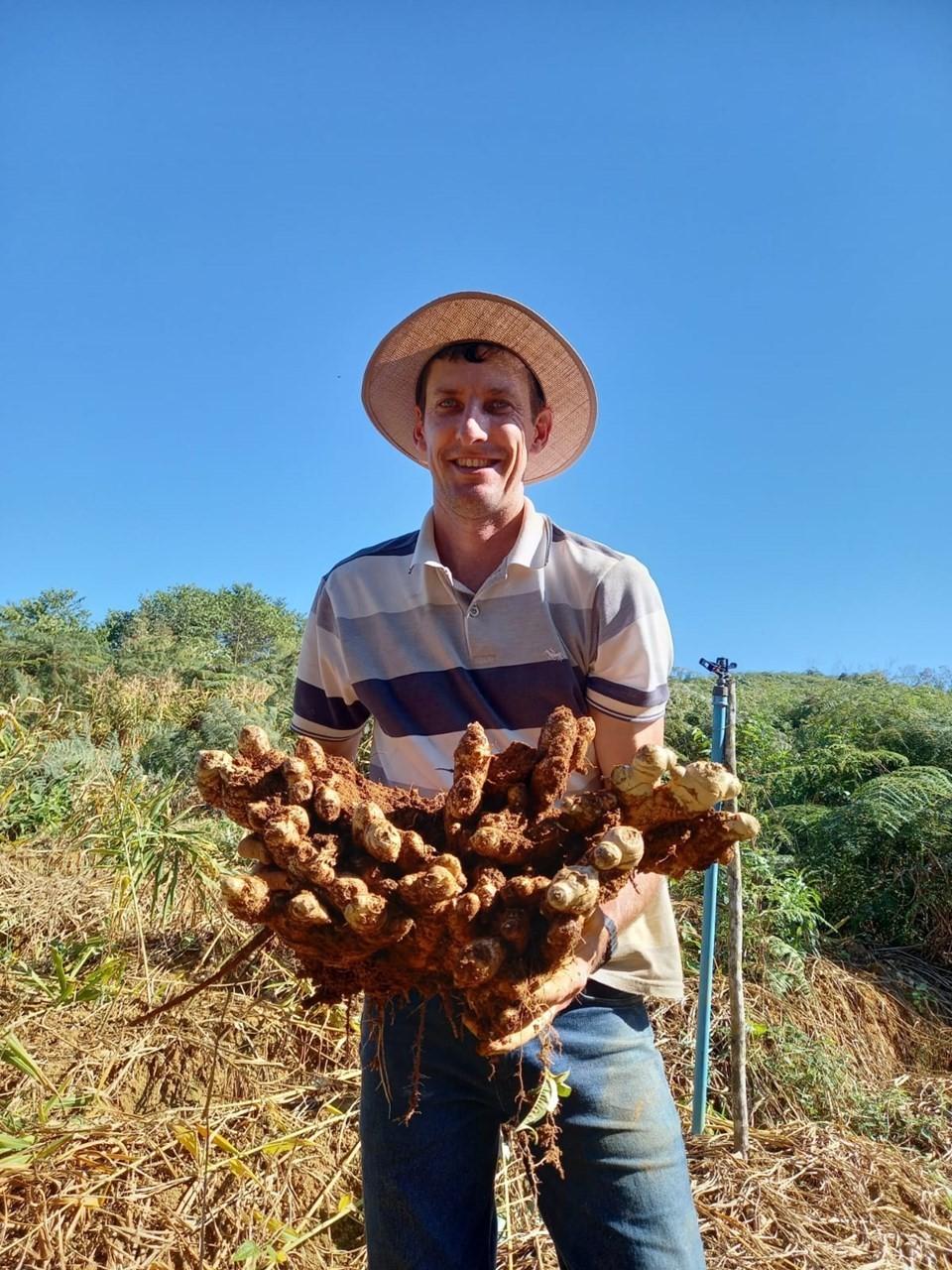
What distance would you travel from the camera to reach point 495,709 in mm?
1679

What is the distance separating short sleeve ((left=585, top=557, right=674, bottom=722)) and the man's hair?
1.84 feet

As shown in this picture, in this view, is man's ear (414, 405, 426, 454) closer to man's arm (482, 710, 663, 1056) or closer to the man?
the man

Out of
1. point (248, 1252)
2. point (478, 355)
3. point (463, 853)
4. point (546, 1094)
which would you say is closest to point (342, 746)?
point (463, 853)

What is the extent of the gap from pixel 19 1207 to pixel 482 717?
1.95m

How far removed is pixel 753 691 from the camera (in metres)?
11.8

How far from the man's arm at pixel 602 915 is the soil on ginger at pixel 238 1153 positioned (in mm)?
914

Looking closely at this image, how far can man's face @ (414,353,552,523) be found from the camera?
1.72m

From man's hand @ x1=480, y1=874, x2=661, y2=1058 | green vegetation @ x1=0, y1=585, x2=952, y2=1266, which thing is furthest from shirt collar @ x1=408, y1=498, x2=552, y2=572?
green vegetation @ x1=0, y1=585, x2=952, y2=1266

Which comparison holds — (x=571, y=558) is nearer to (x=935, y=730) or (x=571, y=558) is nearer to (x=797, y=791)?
(x=797, y=791)

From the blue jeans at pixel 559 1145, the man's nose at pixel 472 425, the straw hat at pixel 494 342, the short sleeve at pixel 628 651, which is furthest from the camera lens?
the straw hat at pixel 494 342

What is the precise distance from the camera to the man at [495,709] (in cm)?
149

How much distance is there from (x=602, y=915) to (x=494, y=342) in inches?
52.4

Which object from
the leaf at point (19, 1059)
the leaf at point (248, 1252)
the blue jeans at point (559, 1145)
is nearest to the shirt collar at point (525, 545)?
the blue jeans at point (559, 1145)

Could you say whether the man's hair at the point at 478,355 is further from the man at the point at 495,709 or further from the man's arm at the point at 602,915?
the man's arm at the point at 602,915
